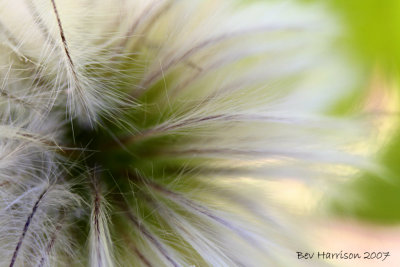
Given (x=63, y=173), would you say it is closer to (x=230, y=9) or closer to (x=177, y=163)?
(x=177, y=163)

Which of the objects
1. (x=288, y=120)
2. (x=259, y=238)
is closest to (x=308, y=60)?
(x=288, y=120)

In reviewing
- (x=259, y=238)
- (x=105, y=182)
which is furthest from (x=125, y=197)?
(x=259, y=238)

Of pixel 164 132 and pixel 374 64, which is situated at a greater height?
pixel 374 64

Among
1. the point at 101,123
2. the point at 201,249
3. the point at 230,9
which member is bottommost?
the point at 201,249

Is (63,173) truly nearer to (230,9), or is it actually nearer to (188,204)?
(188,204)

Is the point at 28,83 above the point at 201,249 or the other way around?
above

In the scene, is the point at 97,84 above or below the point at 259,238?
above

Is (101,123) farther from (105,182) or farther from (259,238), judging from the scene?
(259,238)
